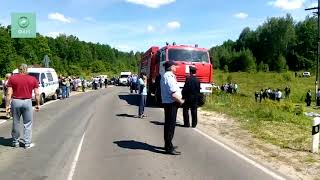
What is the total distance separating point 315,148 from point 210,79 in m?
13.8

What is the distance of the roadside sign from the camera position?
37.8 meters

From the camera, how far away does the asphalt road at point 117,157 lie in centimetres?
888

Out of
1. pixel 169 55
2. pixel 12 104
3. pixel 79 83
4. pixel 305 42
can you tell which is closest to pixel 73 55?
pixel 305 42

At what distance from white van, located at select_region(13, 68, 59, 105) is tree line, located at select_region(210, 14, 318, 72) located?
104 m

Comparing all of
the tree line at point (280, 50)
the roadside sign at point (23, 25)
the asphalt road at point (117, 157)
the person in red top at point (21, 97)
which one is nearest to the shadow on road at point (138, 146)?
the asphalt road at point (117, 157)

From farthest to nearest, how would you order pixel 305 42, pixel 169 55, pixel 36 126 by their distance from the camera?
pixel 305 42 → pixel 169 55 → pixel 36 126

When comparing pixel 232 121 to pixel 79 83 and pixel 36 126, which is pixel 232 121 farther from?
pixel 79 83

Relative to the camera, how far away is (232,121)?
63.2 ft

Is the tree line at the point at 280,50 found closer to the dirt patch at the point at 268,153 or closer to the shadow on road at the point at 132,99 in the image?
the shadow on road at the point at 132,99

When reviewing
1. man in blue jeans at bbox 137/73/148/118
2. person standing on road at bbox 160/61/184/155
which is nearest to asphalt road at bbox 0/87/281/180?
person standing on road at bbox 160/61/184/155

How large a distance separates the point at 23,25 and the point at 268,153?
2993 cm

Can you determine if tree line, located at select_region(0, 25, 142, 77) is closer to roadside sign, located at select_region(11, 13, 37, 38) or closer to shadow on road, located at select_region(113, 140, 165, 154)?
roadside sign, located at select_region(11, 13, 37, 38)

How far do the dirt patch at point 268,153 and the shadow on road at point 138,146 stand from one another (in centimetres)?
194

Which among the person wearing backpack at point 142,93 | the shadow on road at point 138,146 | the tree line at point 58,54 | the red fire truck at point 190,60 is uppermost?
the tree line at point 58,54
